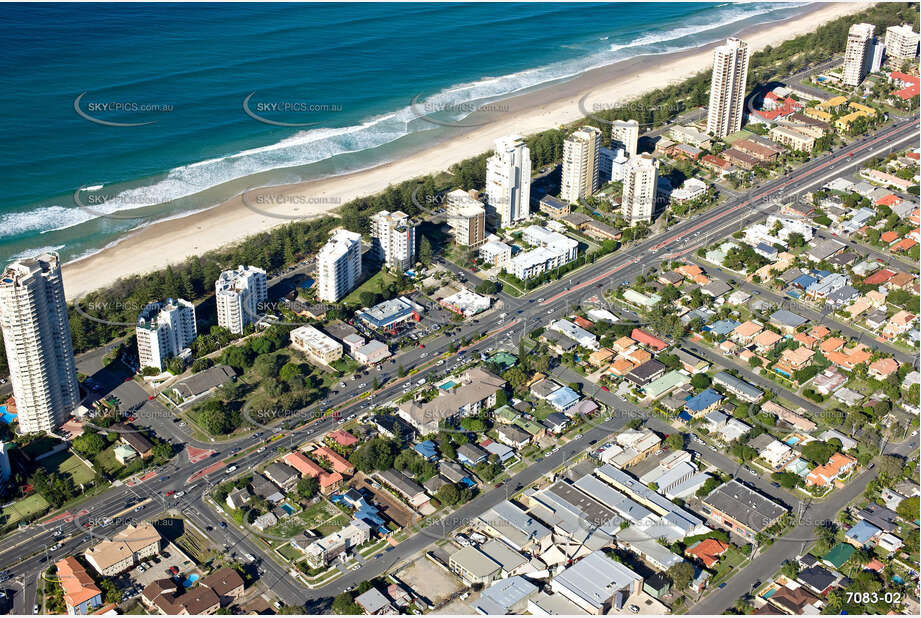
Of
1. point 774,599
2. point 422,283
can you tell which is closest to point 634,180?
point 422,283

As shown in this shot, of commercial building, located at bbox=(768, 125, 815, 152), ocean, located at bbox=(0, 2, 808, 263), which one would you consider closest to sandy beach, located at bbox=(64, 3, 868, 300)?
ocean, located at bbox=(0, 2, 808, 263)

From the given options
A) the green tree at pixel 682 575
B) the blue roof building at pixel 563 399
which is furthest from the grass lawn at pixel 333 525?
the green tree at pixel 682 575

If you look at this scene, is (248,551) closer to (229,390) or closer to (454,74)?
(229,390)

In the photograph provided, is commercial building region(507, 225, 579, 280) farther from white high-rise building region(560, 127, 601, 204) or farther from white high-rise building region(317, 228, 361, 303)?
white high-rise building region(317, 228, 361, 303)

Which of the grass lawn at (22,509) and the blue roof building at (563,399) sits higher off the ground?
the blue roof building at (563,399)

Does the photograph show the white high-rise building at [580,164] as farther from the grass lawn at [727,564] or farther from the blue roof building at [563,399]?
the grass lawn at [727,564]

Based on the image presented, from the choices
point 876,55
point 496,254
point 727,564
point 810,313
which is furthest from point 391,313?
point 876,55
